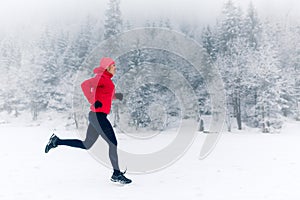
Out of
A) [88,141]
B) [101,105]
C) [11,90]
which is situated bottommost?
[88,141]

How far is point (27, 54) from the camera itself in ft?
208

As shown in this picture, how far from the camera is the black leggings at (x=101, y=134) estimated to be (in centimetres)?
534

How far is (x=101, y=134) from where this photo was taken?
5.41 meters

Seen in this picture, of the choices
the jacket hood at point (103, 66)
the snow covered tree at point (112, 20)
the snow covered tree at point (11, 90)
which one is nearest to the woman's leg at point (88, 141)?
the jacket hood at point (103, 66)

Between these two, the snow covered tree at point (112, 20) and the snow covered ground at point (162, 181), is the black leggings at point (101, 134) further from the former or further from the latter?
the snow covered tree at point (112, 20)

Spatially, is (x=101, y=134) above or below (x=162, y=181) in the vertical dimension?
above

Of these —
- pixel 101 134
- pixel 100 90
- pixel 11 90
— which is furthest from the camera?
pixel 11 90

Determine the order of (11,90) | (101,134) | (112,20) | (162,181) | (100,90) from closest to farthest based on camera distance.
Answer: (100,90) → (101,134) → (162,181) → (112,20) → (11,90)

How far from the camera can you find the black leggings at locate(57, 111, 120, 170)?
5.34 metres

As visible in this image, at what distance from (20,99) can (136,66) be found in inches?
1493

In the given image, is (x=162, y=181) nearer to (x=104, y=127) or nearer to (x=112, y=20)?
(x=104, y=127)

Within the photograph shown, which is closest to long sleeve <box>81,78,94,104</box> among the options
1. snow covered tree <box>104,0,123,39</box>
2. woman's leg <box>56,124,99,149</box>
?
woman's leg <box>56,124,99,149</box>

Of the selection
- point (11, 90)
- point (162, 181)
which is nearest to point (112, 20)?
point (11, 90)

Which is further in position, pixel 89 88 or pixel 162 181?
pixel 162 181
